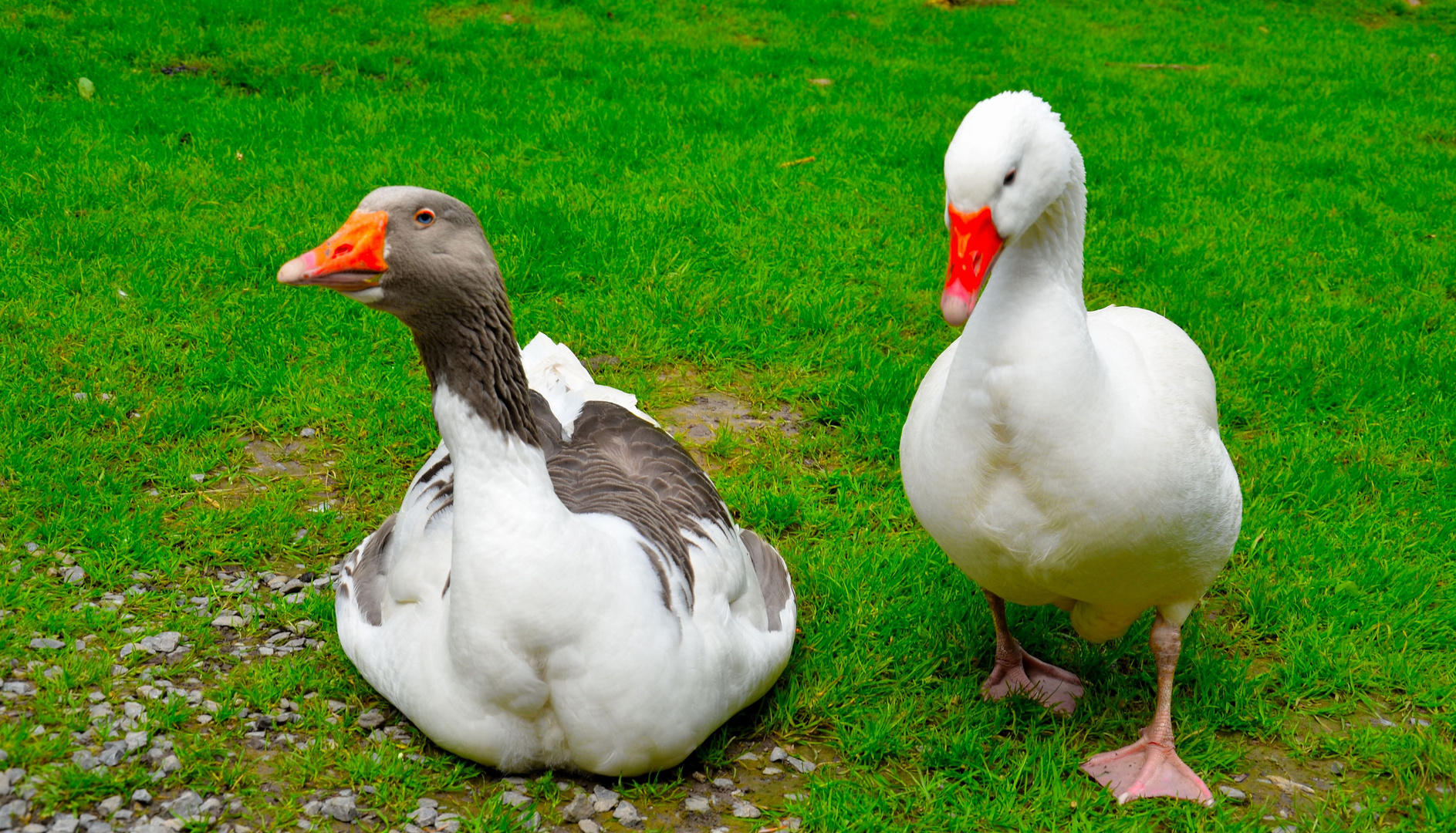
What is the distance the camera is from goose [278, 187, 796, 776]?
278 centimetres

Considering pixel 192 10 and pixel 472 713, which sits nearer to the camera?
pixel 472 713

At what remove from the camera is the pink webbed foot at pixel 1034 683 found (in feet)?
11.6

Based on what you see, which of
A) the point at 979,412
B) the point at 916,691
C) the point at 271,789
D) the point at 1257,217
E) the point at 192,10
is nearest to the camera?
the point at 979,412

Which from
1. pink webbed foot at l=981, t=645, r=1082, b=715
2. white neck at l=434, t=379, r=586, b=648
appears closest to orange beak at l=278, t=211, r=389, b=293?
white neck at l=434, t=379, r=586, b=648

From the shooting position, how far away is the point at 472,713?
292 centimetres

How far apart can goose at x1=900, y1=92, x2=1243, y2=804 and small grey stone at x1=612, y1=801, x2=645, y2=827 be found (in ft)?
3.64

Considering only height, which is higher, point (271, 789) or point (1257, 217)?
point (1257, 217)

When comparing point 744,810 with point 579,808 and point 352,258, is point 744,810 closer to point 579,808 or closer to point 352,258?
point 579,808

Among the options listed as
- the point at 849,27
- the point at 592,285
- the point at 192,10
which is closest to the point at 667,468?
the point at 592,285

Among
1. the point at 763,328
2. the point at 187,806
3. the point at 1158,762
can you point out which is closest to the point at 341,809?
the point at 187,806

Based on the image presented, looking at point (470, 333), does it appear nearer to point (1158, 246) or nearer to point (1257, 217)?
point (1158, 246)

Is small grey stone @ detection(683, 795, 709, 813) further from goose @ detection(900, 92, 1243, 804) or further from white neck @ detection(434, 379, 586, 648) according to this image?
goose @ detection(900, 92, 1243, 804)

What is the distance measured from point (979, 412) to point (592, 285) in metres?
3.72

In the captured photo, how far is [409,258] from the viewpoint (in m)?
2.78
